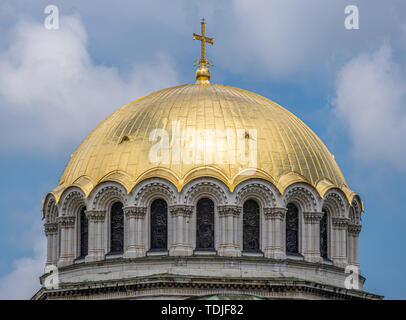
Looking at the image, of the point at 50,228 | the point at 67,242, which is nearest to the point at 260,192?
the point at 67,242

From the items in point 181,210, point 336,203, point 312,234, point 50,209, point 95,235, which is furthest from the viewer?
point 50,209

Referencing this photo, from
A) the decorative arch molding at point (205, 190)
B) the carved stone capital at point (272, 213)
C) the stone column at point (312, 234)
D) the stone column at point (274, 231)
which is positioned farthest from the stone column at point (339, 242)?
the decorative arch molding at point (205, 190)

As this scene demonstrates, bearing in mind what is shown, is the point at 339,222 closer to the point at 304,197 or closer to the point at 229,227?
the point at 304,197

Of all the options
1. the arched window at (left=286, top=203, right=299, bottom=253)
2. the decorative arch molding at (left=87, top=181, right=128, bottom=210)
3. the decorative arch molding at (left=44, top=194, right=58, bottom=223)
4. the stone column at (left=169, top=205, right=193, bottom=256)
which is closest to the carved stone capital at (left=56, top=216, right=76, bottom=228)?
the decorative arch molding at (left=44, top=194, right=58, bottom=223)

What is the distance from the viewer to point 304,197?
202ft

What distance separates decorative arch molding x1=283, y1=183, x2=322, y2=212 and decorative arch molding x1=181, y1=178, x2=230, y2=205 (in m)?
2.76

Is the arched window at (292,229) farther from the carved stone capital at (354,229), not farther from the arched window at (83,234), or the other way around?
the arched window at (83,234)

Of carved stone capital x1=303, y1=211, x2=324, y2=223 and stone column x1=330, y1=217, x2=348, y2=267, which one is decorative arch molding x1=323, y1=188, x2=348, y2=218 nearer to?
stone column x1=330, y1=217, x2=348, y2=267

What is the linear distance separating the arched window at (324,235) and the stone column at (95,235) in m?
9.02

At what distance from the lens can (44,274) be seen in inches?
2514

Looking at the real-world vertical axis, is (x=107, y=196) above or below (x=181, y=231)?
above

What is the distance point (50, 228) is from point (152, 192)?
630cm

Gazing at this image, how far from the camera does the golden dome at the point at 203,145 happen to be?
6081 centimetres
